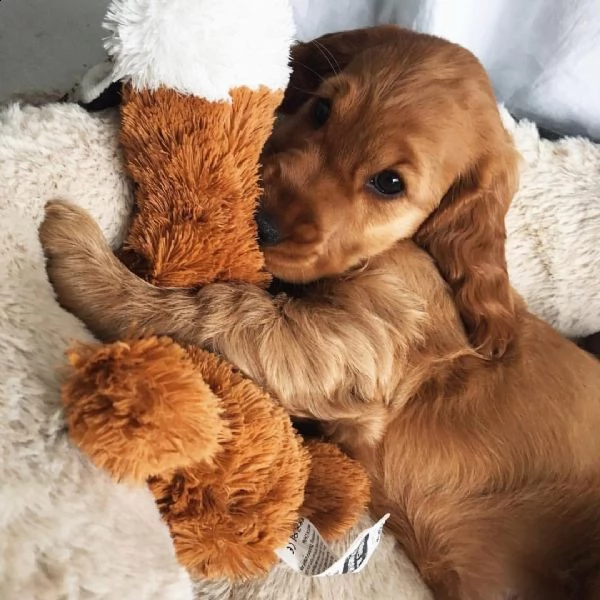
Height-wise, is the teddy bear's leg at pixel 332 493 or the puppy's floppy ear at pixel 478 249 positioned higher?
the puppy's floppy ear at pixel 478 249

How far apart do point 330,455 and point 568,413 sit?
1.75 ft

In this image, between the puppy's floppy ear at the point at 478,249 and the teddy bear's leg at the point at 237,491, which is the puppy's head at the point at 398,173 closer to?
the puppy's floppy ear at the point at 478,249

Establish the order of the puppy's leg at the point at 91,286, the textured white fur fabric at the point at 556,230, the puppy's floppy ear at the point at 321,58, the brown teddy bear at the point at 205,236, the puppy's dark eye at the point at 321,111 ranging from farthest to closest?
1. the textured white fur fabric at the point at 556,230
2. the puppy's floppy ear at the point at 321,58
3. the puppy's dark eye at the point at 321,111
4. the puppy's leg at the point at 91,286
5. the brown teddy bear at the point at 205,236

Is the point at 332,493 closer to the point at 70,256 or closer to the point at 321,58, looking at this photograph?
the point at 70,256

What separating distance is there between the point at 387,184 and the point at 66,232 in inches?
24.2

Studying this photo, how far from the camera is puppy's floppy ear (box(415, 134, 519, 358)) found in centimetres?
156

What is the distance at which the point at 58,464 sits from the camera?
3.17 feet

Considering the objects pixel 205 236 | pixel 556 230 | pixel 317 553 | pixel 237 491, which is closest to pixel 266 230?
pixel 205 236

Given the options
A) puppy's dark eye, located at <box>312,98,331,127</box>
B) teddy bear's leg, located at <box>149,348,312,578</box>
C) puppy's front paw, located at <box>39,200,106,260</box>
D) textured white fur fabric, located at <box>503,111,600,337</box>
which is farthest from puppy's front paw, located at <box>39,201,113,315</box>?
textured white fur fabric, located at <box>503,111,600,337</box>

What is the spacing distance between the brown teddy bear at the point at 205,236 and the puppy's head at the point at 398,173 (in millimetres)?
106

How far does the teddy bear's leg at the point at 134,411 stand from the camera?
0.95 meters

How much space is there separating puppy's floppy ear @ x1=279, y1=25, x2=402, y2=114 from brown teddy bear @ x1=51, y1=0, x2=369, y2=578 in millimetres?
363

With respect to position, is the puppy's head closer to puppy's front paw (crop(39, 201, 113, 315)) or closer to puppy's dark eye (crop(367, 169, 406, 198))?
puppy's dark eye (crop(367, 169, 406, 198))

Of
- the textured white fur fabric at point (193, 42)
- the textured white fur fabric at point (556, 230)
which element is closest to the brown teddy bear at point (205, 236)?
the textured white fur fabric at point (193, 42)
